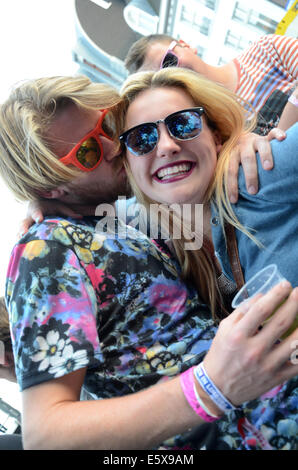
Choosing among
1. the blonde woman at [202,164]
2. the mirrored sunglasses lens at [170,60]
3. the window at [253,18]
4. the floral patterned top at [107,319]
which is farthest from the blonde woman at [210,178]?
the window at [253,18]

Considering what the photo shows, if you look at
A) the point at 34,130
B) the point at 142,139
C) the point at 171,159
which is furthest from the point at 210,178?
the point at 34,130

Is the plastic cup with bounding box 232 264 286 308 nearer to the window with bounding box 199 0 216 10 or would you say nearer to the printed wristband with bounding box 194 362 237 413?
the printed wristband with bounding box 194 362 237 413

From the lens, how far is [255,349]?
73 centimetres

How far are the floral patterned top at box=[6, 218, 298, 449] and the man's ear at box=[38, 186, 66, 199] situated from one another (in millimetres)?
194

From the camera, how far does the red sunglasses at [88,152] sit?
4.44 ft

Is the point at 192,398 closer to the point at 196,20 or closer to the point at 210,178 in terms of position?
the point at 210,178

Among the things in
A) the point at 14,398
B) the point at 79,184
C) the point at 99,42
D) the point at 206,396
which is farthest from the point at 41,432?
the point at 99,42

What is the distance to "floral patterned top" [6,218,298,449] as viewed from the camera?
917mm

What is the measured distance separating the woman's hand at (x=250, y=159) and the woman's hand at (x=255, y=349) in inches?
16.8

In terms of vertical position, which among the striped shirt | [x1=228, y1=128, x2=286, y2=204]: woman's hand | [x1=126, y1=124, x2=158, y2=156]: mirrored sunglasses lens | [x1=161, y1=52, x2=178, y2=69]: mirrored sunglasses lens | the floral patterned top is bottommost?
the floral patterned top

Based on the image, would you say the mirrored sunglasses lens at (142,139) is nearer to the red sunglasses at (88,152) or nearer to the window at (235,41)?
the red sunglasses at (88,152)

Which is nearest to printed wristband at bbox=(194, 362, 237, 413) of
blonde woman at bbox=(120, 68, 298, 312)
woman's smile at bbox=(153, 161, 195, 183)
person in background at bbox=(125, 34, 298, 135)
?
blonde woman at bbox=(120, 68, 298, 312)

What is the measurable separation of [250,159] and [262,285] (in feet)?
1.55

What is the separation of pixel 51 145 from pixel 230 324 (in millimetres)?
1017
